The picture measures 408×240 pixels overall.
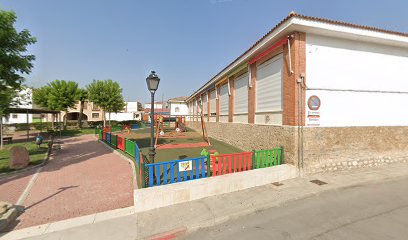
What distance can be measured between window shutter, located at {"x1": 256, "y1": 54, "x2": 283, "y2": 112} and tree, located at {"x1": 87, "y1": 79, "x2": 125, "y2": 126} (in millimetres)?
27182

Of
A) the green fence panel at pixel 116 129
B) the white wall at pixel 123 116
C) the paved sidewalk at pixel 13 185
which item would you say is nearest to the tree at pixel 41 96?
the green fence panel at pixel 116 129

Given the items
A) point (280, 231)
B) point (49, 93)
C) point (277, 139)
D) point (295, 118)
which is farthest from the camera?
point (49, 93)

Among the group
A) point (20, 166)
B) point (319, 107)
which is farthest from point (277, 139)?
point (20, 166)

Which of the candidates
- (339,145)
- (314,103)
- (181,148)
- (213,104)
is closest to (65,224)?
(181,148)

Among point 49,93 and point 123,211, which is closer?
point 123,211

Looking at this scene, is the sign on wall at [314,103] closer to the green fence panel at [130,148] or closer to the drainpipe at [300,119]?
the drainpipe at [300,119]

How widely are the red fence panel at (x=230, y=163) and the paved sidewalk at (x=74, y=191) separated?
110 inches

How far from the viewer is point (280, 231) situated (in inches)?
147

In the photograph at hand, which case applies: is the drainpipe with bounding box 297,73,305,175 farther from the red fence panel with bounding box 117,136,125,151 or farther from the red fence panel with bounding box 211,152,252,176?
the red fence panel with bounding box 117,136,125,151

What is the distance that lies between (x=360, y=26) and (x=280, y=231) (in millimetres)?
8880

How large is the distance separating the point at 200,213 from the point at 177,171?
4.69 ft

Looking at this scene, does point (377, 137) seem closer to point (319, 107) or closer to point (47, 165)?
point (319, 107)

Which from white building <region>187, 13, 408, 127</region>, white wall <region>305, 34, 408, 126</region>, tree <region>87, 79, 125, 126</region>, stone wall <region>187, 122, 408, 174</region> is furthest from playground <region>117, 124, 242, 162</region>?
tree <region>87, 79, 125, 126</region>

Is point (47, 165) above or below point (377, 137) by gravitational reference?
below
